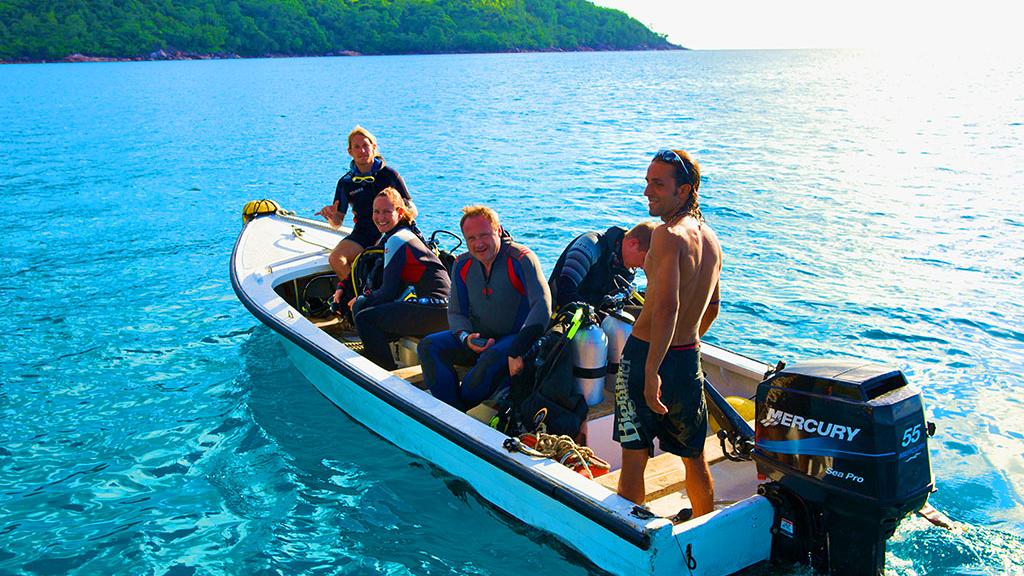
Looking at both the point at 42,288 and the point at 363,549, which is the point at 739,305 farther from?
the point at 42,288

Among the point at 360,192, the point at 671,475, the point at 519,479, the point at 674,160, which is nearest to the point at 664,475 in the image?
the point at 671,475

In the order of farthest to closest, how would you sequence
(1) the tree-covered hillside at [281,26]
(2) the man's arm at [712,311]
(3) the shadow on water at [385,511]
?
(1) the tree-covered hillside at [281,26] < (3) the shadow on water at [385,511] < (2) the man's arm at [712,311]

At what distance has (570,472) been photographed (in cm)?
431

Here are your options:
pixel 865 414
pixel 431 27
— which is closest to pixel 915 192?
pixel 865 414

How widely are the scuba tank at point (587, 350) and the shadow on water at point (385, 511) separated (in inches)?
37.8

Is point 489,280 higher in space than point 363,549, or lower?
higher

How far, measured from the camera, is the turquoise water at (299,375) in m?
5.15

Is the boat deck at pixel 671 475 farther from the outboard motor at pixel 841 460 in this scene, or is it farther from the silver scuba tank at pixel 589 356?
the outboard motor at pixel 841 460

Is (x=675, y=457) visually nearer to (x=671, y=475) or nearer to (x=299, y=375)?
(x=671, y=475)

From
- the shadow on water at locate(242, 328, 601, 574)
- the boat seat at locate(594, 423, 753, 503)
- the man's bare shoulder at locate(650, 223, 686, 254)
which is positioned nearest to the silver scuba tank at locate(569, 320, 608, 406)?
the boat seat at locate(594, 423, 753, 503)

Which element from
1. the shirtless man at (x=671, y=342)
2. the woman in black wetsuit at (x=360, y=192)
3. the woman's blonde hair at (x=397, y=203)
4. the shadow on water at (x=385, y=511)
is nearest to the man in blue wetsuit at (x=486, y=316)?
the shadow on water at (x=385, y=511)

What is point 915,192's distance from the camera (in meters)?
16.3

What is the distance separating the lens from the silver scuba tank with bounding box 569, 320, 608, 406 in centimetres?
502

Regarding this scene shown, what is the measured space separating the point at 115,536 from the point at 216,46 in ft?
379
